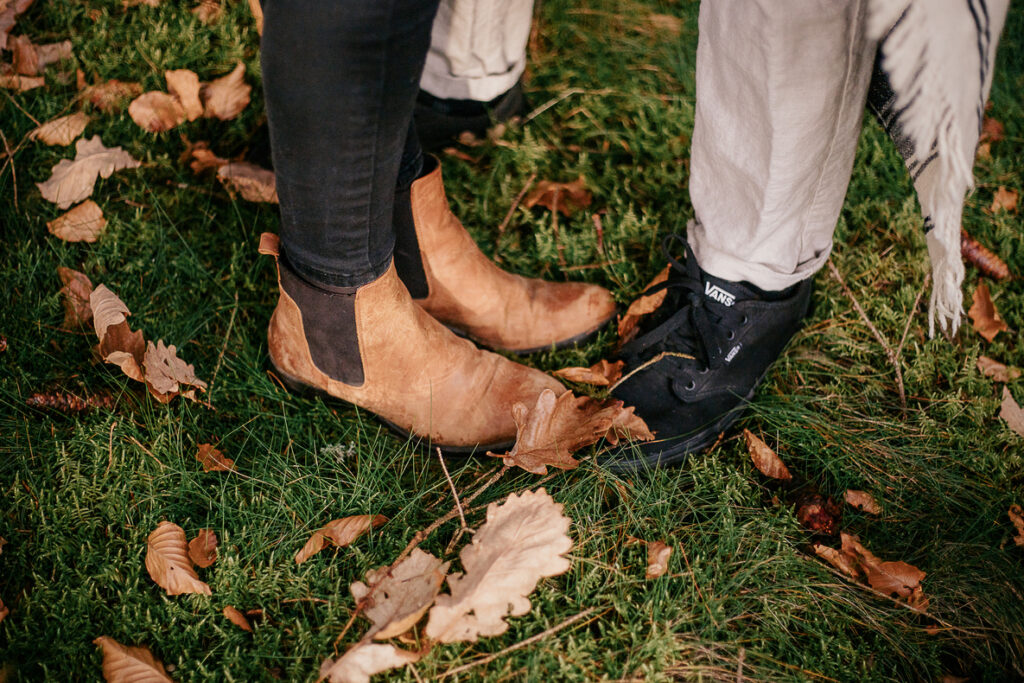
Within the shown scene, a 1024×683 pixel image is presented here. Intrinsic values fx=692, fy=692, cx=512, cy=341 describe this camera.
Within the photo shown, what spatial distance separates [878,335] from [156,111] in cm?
201

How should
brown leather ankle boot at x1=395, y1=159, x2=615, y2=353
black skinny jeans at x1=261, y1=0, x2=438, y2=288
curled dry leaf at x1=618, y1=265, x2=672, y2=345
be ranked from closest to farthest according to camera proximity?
A: black skinny jeans at x1=261, y1=0, x2=438, y2=288, brown leather ankle boot at x1=395, y1=159, x2=615, y2=353, curled dry leaf at x1=618, y1=265, x2=672, y2=345

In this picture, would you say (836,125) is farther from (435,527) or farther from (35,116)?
(35,116)

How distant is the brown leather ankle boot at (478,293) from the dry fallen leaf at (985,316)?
3.09 ft

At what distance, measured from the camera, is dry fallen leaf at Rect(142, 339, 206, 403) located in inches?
56.7

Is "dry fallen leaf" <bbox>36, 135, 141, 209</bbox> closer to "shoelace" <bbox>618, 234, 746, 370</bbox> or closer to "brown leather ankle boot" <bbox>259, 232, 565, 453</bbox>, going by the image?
"brown leather ankle boot" <bbox>259, 232, 565, 453</bbox>

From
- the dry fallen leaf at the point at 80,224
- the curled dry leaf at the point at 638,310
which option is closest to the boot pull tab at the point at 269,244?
the dry fallen leaf at the point at 80,224

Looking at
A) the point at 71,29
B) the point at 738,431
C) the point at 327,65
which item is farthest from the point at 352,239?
the point at 71,29

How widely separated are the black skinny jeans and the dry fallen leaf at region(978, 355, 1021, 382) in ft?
4.75

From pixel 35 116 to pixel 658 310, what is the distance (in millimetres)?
1742

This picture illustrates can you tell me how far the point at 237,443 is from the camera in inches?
57.9

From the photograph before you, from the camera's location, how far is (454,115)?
1982mm

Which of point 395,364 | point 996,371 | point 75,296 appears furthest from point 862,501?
point 75,296

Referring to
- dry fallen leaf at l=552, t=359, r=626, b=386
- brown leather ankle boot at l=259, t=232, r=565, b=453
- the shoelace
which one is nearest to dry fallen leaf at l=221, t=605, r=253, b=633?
A: brown leather ankle boot at l=259, t=232, r=565, b=453

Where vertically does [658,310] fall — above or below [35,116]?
below
